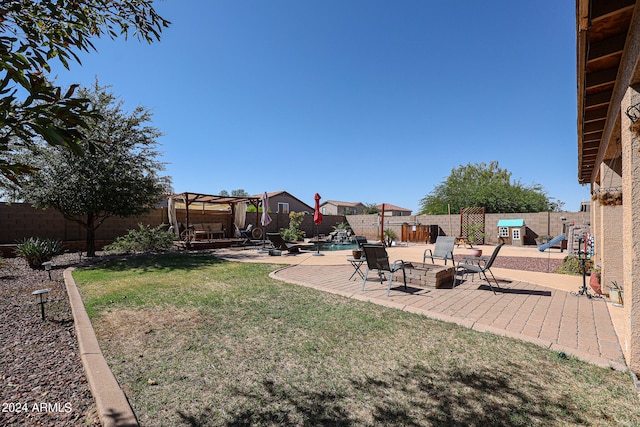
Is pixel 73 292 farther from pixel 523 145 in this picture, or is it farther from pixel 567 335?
pixel 523 145

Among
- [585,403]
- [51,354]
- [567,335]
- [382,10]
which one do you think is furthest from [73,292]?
[382,10]

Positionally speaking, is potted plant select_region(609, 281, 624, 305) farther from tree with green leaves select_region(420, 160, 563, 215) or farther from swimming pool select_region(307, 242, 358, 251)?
tree with green leaves select_region(420, 160, 563, 215)

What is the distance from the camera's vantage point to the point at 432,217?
821 inches

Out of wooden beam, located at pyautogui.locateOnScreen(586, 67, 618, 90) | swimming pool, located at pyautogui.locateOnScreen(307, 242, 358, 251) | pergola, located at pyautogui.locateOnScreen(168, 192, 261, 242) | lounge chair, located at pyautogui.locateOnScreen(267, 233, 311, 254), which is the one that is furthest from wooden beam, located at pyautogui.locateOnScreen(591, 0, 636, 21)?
pergola, located at pyautogui.locateOnScreen(168, 192, 261, 242)

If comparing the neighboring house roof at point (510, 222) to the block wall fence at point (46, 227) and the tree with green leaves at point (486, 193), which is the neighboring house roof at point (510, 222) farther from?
the block wall fence at point (46, 227)

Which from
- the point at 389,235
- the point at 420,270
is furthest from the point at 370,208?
the point at 420,270

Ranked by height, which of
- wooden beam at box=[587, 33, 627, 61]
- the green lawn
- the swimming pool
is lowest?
the green lawn

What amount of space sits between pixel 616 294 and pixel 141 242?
44.8 ft

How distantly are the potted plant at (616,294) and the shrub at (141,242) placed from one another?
1352 cm

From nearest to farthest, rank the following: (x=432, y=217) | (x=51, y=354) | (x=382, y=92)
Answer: (x=51, y=354)
(x=382, y=92)
(x=432, y=217)

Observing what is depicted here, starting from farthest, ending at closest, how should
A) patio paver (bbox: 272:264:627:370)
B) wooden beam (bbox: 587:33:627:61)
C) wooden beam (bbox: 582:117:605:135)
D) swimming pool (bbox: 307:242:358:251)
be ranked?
1. swimming pool (bbox: 307:242:358:251)
2. wooden beam (bbox: 582:117:605:135)
3. patio paver (bbox: 272:264:627:370)
4. wooden beam (bbox: 587:33:627:61)

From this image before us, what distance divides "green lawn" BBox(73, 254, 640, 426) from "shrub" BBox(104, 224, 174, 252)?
24.2ft

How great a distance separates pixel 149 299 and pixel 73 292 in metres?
1.73

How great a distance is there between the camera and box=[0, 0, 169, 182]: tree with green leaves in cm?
110
